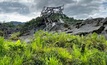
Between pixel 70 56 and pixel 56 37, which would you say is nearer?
pixel 70 56

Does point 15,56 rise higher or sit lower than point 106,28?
higher

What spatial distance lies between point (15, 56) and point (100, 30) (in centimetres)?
1350

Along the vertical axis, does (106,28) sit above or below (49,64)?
below

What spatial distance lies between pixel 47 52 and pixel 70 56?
3.64ft

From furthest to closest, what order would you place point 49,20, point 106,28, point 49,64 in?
point 49,20, point 106,28, point 49,64

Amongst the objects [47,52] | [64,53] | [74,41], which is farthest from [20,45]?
[74,41]

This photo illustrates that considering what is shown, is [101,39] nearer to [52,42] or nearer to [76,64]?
[52,42]

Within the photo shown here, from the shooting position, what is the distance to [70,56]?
12406mm

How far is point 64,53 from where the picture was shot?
1257 cm

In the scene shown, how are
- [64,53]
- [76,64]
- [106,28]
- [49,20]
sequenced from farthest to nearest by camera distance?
[49,20] < [106,28] < [64,53] < [76,64]

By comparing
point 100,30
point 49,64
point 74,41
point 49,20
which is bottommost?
point 49,20

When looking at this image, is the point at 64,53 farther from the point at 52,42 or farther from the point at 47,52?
the point at 52,42

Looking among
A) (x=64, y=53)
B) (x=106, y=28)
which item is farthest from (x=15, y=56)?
(x=106, y=28)

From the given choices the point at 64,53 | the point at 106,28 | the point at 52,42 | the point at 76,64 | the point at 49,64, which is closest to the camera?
the point at 49,64
